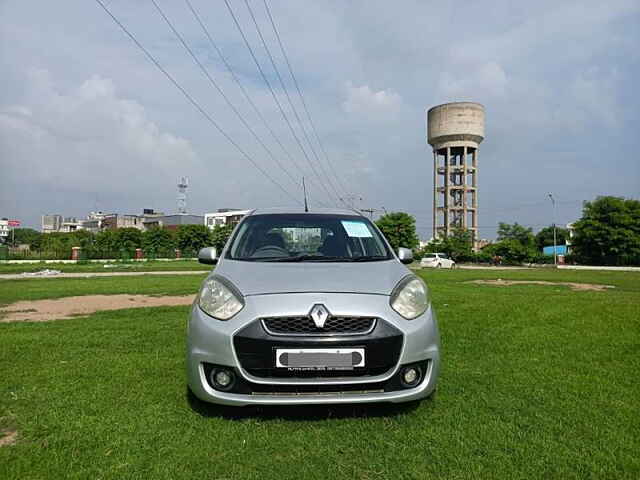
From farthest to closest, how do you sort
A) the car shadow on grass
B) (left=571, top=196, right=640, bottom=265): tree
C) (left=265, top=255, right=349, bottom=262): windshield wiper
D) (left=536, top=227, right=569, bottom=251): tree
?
(left=536, top=227, right=569, bottom=251): tree < (left=571, top=196, right=640, bottom=265): tree < (left=265, top=255, right=349, bottom=262): windshield wiper < the car shadow on grass

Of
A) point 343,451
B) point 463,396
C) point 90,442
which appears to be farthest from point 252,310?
point 463,396

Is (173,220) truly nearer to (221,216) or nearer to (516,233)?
(221,216)

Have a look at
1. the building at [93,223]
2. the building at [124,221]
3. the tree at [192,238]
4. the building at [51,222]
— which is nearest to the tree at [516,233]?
the tree at [192,238]

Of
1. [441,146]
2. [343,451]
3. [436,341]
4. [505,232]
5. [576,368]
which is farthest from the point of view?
[441,146]

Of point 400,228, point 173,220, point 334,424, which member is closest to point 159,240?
point 400,228

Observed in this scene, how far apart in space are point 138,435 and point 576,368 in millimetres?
3748

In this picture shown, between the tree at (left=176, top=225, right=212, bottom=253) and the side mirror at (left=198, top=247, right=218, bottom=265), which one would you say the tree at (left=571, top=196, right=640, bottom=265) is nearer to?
the tree at (left=176, top=225, right=212, bottom=253)

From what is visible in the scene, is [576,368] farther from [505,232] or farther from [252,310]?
[505,232]

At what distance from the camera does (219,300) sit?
296 cm

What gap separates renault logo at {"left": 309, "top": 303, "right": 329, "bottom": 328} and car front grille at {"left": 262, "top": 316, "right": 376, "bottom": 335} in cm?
2

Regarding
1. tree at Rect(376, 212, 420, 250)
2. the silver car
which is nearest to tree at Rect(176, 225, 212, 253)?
tree at Rect(376, 212, 420, 250)

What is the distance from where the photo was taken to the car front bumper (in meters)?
2.70

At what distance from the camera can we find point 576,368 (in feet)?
13.6

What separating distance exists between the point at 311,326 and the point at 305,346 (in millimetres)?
129
